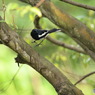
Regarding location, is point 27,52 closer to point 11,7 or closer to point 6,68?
point 11,7

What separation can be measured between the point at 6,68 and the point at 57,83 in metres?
0.68

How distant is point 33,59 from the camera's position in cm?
133

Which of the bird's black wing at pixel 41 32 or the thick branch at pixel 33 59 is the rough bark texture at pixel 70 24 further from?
the thick branch at pixel 33 59

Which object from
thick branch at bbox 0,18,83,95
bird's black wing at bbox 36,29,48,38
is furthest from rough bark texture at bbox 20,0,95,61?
thick branch at bbox 0,18,83,95

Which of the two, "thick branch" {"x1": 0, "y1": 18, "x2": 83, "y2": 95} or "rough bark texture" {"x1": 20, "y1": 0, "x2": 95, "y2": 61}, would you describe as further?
"rough bark texture" {"x1": 20, "y1": 0, "x2": 95, "y2": 61}

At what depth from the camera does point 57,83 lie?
1372mm

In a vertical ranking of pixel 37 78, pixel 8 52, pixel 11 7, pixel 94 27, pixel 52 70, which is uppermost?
pixel 11 7

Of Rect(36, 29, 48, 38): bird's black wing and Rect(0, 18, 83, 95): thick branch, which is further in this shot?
Rect(36, 29, 48, 38): bird's black wing

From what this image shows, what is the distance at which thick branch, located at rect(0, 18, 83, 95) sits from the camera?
128 centimetres

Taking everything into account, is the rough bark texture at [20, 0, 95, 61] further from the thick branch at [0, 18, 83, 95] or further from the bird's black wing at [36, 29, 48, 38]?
the thick branch at [0, 18, 83, 95]

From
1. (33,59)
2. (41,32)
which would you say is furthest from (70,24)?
(33,59)

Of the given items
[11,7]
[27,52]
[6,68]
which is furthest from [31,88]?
[11,7]

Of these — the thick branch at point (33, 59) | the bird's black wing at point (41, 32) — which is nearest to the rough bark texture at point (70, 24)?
the bird's black wing at point (41, 32)

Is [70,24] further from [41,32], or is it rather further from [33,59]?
[33,59]
